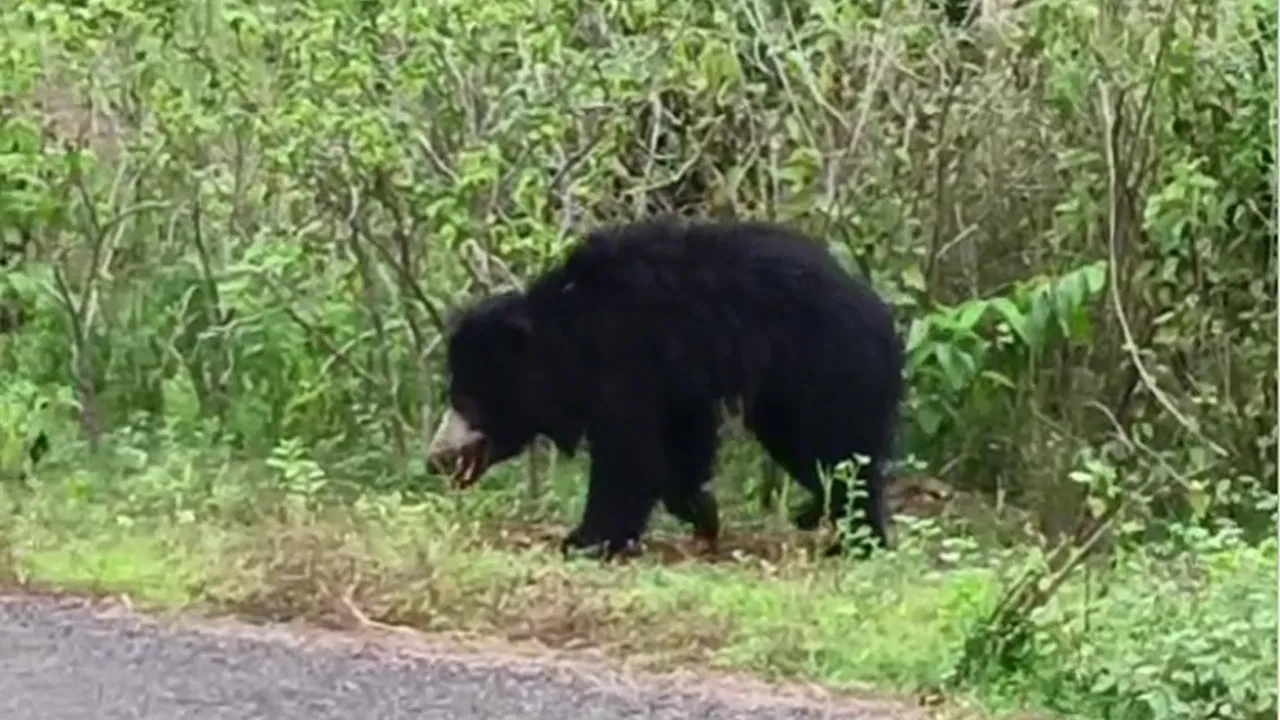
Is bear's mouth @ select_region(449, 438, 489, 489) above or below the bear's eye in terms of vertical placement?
below

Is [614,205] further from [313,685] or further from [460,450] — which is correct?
[313,685]

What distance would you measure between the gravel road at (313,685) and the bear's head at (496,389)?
278 centimetres

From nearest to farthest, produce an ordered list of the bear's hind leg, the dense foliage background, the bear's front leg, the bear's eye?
the bear's front leg < the bear's hind leg < the bear's eye < the dense foliage background

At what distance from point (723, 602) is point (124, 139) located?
5.03 meters

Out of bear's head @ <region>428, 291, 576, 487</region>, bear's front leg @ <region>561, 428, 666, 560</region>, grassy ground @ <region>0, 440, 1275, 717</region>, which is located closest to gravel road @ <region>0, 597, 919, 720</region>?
grassy ground @ <region>0, 440, 1275, 717</region>

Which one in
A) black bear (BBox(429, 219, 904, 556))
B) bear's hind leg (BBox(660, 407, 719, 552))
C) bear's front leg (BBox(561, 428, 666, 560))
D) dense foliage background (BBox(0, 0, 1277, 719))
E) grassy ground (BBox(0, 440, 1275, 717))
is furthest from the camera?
dense foliage background (BBox(0, 0, 1277, 719))

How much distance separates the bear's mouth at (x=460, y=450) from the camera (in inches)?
438

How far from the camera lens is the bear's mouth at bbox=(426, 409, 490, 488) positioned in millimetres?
11125

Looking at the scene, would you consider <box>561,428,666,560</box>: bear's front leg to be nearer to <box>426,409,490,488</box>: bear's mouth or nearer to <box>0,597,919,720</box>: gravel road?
<box>426,409,490,488</box>: bear's mouth

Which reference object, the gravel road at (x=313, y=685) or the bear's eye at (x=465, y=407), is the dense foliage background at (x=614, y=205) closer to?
the bear's eye at (x=465, y=407)

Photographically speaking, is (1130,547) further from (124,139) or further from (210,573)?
(124,139)

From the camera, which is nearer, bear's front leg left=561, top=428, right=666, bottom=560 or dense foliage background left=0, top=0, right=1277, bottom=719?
bear's front leg left=561, top=428, right=666, bottom=560

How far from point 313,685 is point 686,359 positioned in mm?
3388

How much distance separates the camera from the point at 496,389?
36.1 feet
